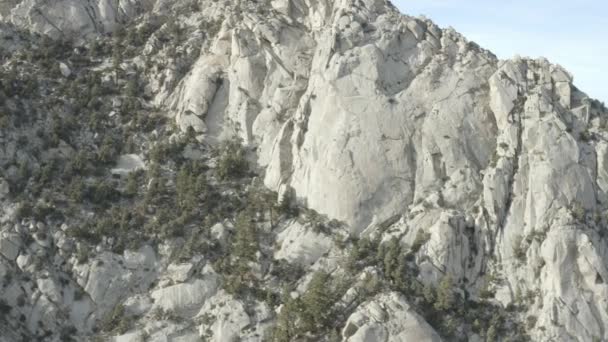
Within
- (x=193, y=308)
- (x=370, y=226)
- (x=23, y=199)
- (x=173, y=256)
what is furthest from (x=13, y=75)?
(x=370, y=226)

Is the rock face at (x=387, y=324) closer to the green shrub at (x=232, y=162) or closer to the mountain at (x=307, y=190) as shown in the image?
A: the mountain at (x=307, y=190)

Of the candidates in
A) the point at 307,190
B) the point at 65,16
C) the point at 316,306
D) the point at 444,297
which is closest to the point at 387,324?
the point at 444,297

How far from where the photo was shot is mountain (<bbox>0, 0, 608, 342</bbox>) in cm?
5206

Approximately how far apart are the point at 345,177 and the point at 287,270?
326 inches

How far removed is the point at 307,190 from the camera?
190 ft

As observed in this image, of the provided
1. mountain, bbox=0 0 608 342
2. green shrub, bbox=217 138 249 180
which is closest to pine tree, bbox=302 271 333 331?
mountain, bbox=0 0 608 342

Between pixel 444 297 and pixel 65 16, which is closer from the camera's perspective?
pixel 444 297

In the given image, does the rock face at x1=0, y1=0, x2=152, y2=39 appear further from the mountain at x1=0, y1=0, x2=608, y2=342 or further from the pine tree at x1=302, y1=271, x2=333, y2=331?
the pine tree at x1=302, y1=271, x2=333, y2=331

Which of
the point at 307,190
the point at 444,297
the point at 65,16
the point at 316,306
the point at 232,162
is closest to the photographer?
the point at 316,306

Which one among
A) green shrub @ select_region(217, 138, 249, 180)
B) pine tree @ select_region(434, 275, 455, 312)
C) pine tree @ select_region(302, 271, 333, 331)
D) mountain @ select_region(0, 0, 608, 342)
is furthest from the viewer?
green shrub @ select_region(217, 138, 249, 180)

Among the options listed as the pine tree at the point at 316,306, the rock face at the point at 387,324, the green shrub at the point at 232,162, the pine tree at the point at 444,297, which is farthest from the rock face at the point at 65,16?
the pine tree at the point at 444,297

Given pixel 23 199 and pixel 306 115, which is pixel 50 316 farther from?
pixel 306 115

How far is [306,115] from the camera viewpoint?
60.8 metres

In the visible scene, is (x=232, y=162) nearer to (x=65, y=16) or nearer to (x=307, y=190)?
(x=307, y=190)
